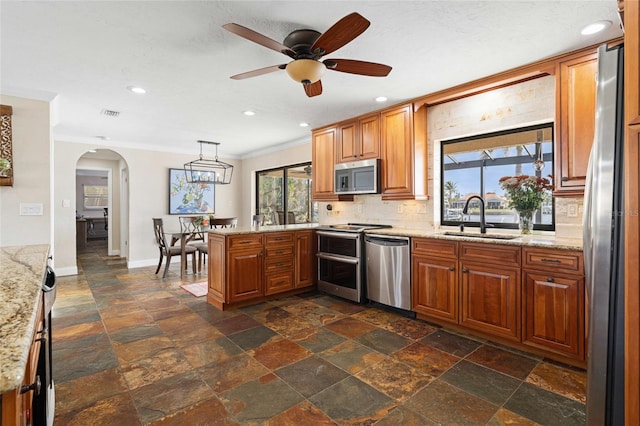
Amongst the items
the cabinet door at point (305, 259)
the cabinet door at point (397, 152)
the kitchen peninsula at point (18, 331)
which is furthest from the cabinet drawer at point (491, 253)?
the kitchen peninsula at point (18, 331)

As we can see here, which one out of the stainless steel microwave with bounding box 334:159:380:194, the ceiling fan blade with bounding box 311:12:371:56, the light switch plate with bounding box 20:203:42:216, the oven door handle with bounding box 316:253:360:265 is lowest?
the oven door handle with bounding box 316:253:360:265

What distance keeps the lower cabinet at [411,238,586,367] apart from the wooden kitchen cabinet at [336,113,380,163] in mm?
1396

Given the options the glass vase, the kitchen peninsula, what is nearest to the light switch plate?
the kitchen peninsula

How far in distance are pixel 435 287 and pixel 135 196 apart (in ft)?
18.2

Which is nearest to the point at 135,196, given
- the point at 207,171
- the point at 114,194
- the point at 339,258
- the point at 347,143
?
the point at 207,171

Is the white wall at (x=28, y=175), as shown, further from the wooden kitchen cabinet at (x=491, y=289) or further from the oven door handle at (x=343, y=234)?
the wooden kitchen cabinet at (x=491, y=289)

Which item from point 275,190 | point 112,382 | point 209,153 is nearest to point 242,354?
point 112,382

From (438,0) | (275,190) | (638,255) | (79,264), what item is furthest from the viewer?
(275,190)

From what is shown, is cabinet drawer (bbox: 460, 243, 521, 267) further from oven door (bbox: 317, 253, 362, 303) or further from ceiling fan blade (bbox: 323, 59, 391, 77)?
ceiling fan blade (bbox: 323, 59, 391, 77)

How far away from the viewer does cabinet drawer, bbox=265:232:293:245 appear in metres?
3.79

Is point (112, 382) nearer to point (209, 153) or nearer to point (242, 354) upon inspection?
Answer: point (242, 354)

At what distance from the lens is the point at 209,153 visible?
6.95m

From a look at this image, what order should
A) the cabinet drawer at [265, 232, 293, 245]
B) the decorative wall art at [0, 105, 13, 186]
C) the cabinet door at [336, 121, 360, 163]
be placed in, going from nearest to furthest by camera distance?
the decorative wall art at [0, 105, 13, 186], the cabinet drawer at [265, 232, 293, 245], the cabinet door at [336, 121, 360, 163]

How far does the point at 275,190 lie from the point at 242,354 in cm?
448
